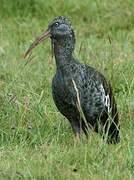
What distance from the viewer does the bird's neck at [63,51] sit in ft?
21.1

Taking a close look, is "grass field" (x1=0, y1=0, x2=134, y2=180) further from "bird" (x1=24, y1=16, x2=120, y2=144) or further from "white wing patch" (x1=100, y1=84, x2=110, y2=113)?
"white wing patch" (x1=100, y1=84, x2=110, y2=113)

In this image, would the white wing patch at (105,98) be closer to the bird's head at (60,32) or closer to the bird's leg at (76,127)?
the bird's leg at (76,127)

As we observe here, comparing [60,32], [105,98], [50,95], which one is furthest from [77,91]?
[50,95]

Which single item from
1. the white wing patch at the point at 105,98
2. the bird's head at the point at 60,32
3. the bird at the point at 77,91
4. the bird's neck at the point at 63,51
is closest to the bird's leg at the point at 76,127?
the bird at the point at 77,91

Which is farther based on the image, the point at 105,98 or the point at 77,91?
the point at 105,98

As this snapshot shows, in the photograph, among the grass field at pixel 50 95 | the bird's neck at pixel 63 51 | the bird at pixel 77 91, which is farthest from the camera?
the bird's neck at pixel 63 51

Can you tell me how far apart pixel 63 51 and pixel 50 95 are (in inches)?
55.7

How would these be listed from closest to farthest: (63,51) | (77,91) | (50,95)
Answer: (77,91) → (63,51) → (50,95)

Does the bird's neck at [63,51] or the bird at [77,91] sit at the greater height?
the bird's neck at [63,51]

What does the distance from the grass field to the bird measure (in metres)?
0.18

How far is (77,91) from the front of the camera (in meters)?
6.24

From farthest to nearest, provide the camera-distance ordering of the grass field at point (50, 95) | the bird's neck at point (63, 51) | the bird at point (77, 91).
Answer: the bird's neck at point (63, 51)
the bird at point (77, 91)
the grass field at point (50, 95)

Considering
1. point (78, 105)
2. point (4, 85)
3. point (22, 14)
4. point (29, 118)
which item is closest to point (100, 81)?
point (78, 105)

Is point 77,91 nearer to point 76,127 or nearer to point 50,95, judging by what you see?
point 76,127
